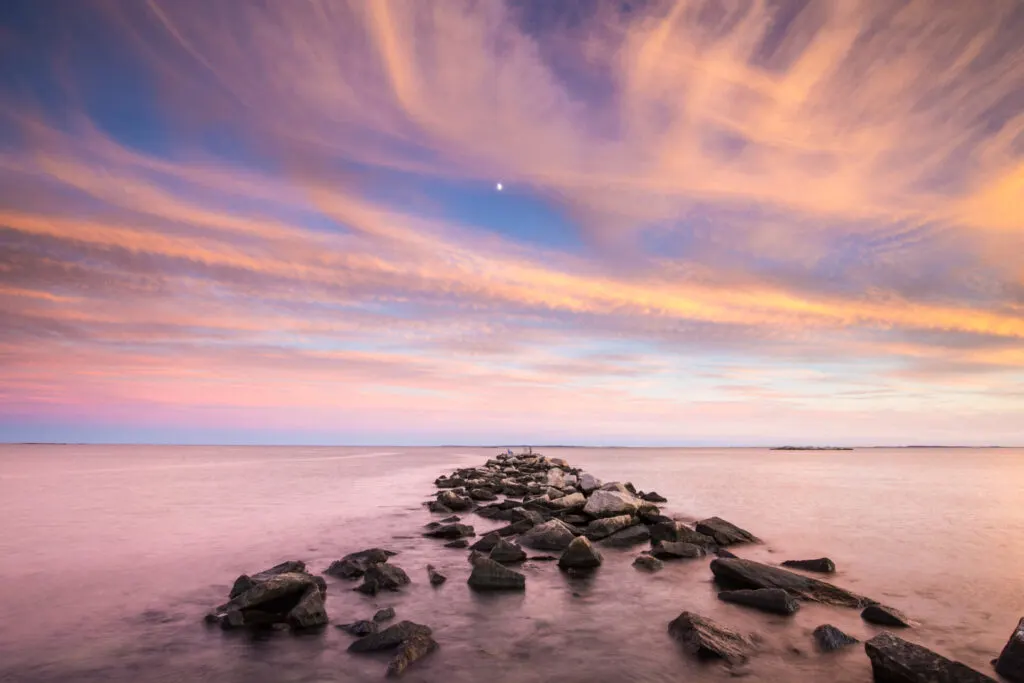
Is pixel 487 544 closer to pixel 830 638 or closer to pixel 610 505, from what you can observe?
pixel 610 505

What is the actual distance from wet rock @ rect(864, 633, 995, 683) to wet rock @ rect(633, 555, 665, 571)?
20.8 feet

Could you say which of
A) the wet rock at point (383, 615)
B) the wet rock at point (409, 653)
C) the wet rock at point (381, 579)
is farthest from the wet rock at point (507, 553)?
the wet rock at point (409, 653)

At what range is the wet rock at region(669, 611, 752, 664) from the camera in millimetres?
7492

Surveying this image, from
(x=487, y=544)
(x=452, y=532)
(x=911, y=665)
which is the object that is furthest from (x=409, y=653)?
(x=452, y=532)

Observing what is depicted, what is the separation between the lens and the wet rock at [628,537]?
53.0 ft

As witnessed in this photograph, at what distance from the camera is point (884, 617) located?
9172 mm

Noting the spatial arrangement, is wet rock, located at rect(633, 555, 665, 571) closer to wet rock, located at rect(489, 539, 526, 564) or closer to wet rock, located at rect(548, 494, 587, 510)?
wet rock, located at rect(489, 539, 526, 564)

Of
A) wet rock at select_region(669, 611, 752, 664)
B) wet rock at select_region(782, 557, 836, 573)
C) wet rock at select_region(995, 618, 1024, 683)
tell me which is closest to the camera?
wet rock at select_region(995, 618, 1024, 683)

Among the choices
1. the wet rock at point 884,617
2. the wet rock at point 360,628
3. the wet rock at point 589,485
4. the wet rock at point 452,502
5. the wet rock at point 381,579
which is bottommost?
the wet rock at point 884,617

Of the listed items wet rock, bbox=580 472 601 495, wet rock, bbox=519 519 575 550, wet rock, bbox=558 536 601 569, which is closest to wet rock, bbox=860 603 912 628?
wet rock, bbox=558 536 601 569

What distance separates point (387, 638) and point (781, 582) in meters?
8.27

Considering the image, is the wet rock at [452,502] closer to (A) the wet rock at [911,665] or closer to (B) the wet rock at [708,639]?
(B) the wet rock at [708,639]

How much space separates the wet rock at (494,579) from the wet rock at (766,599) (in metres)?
4.14

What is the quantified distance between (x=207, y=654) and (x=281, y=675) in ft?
5.34
